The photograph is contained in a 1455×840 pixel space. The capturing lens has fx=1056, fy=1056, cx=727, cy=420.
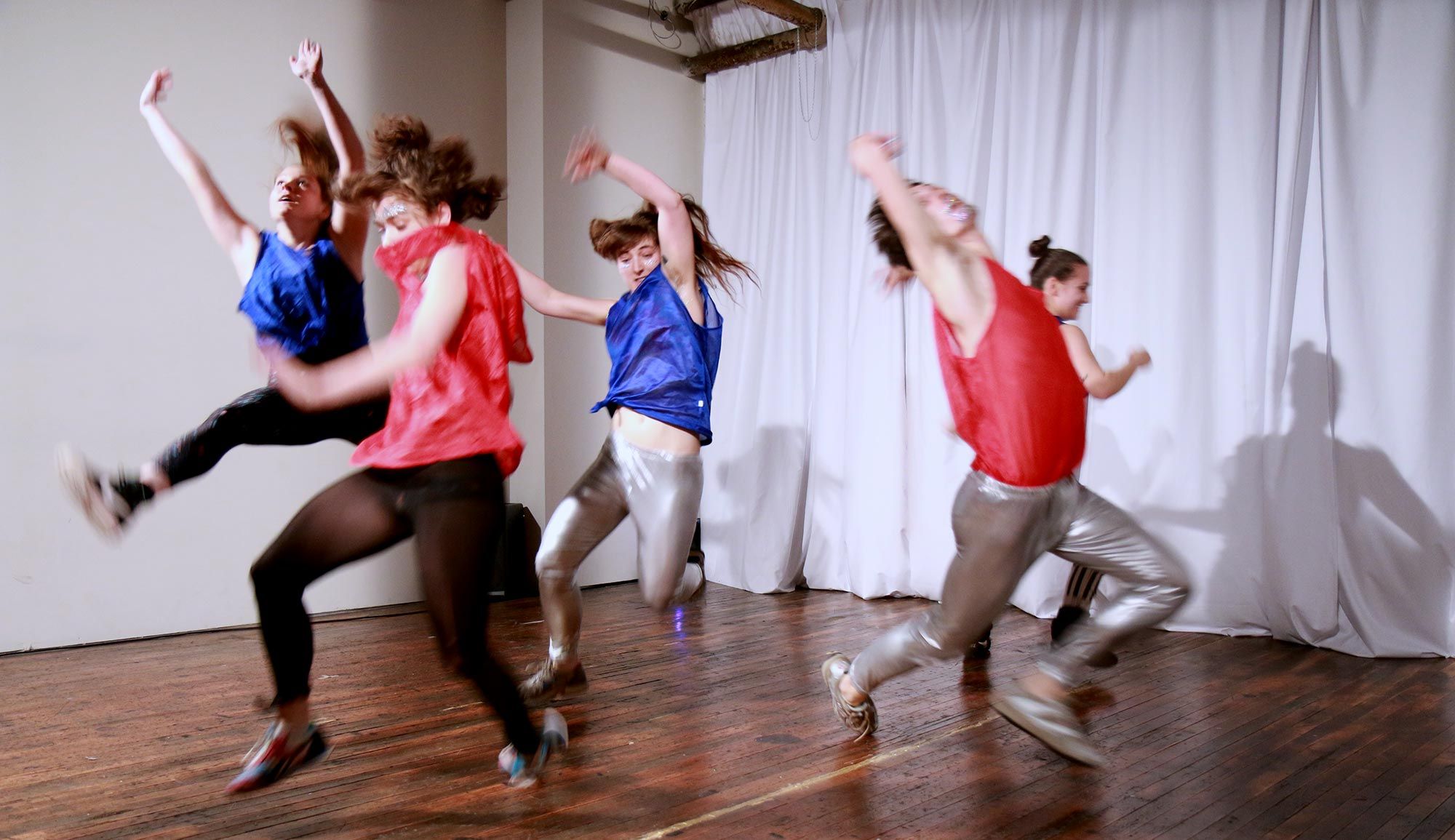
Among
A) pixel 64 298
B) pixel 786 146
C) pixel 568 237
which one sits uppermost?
pixel 786 146

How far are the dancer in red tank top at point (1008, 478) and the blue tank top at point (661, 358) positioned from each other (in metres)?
0.68

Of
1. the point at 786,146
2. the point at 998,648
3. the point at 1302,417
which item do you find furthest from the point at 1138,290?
the point at 786,146

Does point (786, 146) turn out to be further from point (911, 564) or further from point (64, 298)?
point (64, 298)

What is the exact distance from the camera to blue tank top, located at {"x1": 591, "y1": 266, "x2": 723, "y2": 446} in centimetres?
295

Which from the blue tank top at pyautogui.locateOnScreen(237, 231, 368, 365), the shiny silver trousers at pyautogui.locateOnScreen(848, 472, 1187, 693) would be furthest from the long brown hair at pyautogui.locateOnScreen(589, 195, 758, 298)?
the shiny silver trousers at pyautogui.locateOnScreen(848, 472, 1187, 693)

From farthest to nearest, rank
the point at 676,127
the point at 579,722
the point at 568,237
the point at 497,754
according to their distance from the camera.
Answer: the point at 676,127 → the point at 568,237 → the point at 579,722 → the point at 497,754

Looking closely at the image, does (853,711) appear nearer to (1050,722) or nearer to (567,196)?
(1050,722)

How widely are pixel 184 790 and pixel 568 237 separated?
3.68m

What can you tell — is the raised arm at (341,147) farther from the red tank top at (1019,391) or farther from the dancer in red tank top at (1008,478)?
the red tank top at (1019,391)

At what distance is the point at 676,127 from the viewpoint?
620 cm

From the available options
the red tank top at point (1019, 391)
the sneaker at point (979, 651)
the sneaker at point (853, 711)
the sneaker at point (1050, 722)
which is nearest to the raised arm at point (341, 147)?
the red tank top at point (1019, 391)

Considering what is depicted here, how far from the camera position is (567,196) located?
5594 millimetres

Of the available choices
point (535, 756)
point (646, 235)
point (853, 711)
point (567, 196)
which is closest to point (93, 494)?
point (535, 756)

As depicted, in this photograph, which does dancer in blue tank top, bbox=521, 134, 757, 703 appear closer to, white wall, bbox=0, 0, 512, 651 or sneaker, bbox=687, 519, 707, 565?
white wall, bbox=0, 0, 512, 651
